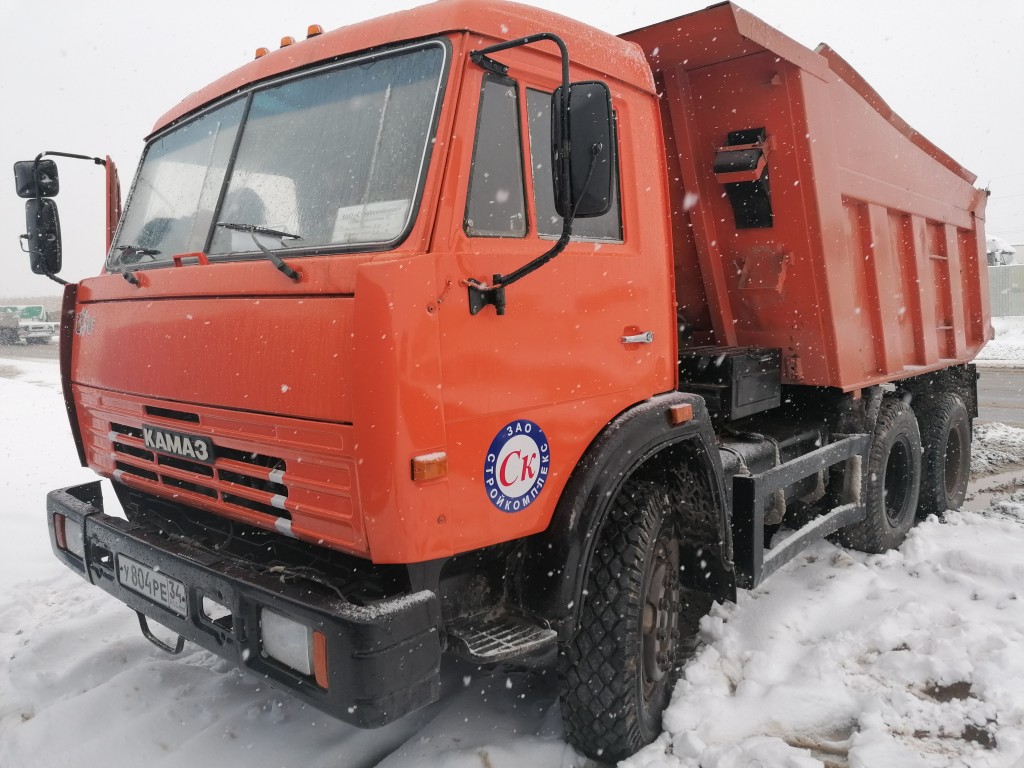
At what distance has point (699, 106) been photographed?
3.77 m

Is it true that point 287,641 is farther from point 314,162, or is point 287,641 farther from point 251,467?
point 314,162

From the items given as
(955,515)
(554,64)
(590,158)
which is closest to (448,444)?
(590,158)

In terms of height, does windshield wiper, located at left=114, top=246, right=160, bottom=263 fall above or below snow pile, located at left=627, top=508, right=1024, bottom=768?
above

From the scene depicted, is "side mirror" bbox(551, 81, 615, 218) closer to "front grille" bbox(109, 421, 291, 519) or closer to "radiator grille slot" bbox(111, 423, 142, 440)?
"front grille" bbox(109, 421, 291, 519)

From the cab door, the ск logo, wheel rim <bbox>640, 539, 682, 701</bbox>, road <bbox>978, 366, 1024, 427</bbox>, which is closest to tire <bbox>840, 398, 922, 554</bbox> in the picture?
wheel rim <bbox>640, 539, 682, 701</bbox>

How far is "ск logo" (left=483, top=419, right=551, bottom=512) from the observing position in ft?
7.30

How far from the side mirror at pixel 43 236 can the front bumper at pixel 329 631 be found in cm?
160

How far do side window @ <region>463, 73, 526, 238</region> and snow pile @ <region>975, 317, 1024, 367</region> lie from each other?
42.7 ft

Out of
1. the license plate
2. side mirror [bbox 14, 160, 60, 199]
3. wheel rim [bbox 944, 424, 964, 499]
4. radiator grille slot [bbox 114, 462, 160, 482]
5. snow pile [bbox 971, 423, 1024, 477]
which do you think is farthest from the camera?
snow pile [bbox 971, 423, 1024, 477]

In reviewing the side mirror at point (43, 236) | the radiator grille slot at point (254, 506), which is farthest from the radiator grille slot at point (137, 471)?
the side mirror at point (43, 236)

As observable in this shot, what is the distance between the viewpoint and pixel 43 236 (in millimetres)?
3432

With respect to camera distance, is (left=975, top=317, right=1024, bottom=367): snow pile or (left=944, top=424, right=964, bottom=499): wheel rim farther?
(left=975, top=317, right=1024, bottom=367): snow pile

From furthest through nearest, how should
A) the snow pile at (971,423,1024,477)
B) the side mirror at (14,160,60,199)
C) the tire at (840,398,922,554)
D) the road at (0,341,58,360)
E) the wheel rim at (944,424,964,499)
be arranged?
the road at (0,341,58,360) < the snow pile at (971,423,1024,477) < the wheel rim at (944,424,964,499) < the tire at (840,398,922,554) < the side mirror at (14,160,60,199)

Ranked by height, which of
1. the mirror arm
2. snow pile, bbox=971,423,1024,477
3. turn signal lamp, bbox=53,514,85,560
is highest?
the mirror arm
